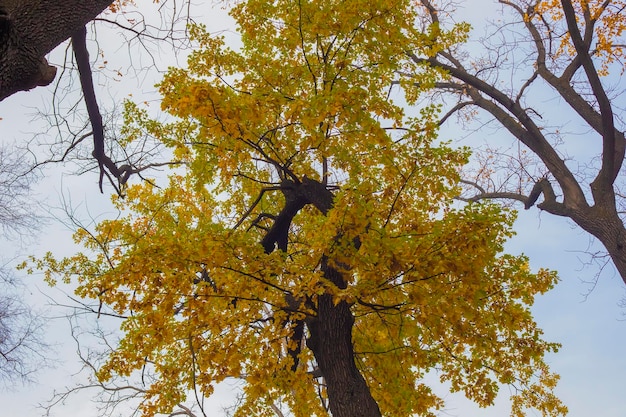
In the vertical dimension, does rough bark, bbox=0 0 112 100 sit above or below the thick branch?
below

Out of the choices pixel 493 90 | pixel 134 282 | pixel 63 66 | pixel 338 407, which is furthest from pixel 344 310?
pixel 493 90

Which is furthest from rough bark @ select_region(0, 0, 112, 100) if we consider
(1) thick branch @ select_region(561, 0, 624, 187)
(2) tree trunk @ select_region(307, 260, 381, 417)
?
(1) thick branch @ select_region(561, 0, 624, 187)

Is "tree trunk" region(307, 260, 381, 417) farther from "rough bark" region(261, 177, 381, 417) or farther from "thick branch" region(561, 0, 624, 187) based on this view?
"thick branch" region(561, 0, 624, 187)

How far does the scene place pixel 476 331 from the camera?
5.44m

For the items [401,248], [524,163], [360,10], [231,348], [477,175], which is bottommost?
[231,348]

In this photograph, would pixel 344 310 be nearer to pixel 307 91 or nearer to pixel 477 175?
pixel 307 91

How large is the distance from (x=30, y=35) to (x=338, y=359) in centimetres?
376

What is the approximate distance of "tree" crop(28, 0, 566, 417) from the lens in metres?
4.43

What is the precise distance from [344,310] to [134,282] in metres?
2.10

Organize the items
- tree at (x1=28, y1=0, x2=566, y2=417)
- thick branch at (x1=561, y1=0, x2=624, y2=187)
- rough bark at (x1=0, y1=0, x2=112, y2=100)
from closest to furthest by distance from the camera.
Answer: rough bark at (x1=0, y1=0, x2=112, y2=100), tree at (x1=28, y1=0, x2=566, y2=417), thick branch at (x1=561, y1=0, x2=624, y2=187)

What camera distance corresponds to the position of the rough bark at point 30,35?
286 centimetres

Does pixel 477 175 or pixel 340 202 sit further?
pixel 477 175

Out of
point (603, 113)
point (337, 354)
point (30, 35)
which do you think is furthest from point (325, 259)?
point (603, 113)

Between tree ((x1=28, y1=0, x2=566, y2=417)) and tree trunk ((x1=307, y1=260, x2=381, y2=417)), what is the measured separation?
1 cm
